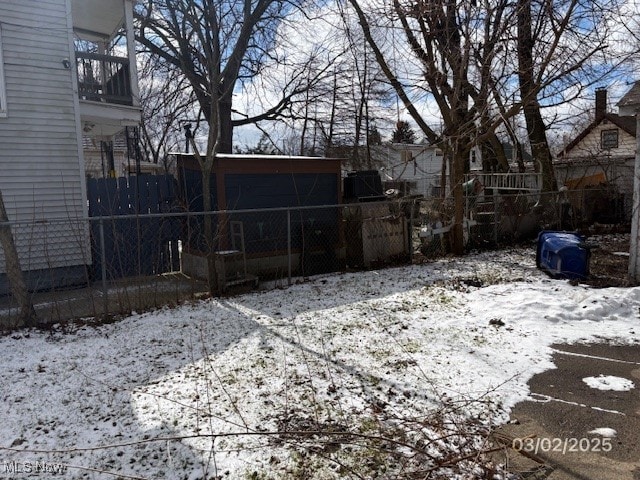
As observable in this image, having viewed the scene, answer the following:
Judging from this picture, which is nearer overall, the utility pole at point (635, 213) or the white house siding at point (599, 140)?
the utility pole at point (635, 213)

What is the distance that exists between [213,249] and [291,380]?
3.87 meters

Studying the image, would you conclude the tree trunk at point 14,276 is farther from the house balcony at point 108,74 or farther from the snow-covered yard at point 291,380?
the house balcony at point 108,74

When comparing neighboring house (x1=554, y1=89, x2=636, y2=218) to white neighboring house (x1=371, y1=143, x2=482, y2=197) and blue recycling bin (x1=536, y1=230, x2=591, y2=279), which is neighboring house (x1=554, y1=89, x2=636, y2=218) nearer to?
blue recycling bin (x1=536, y1=230, x2=591, y2=279)

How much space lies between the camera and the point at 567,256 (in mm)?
7801

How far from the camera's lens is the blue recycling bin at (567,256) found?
7723 millimetres

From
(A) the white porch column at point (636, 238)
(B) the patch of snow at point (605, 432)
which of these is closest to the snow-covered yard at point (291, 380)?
(B) the patch of snow at point (605, 432)

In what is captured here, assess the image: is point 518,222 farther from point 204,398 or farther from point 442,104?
point 204,398

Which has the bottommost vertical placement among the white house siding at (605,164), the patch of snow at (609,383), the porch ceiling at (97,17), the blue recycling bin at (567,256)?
the patch of snow at (609,383)

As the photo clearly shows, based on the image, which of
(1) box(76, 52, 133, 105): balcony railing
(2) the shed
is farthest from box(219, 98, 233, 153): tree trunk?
(2) the shed

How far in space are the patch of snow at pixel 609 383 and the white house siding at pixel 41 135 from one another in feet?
26.2

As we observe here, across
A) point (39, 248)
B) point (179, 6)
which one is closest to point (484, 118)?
point (179, 6)
